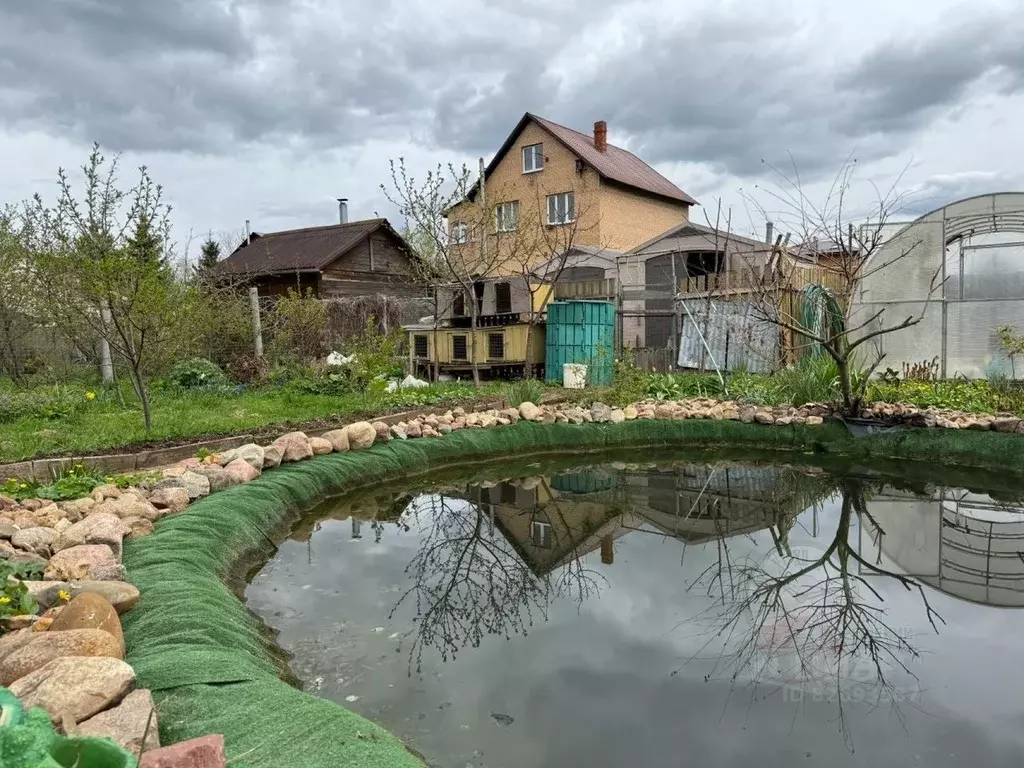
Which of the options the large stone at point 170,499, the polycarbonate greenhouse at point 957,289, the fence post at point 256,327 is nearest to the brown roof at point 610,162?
the fence post at point 256,327

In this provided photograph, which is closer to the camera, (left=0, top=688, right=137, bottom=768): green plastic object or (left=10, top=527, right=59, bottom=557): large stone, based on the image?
(left=0, top=688, right=137, bottom=768): green plastic object

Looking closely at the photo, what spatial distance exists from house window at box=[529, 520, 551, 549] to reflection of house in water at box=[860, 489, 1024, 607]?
7.08 ft

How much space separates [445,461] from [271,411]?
2.42m

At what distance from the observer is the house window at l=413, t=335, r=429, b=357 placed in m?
13.2

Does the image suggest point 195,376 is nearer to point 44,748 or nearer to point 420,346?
point 420,346

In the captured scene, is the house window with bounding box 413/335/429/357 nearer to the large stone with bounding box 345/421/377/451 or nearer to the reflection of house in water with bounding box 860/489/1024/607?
the large stone with bounding box 345/421/377/451

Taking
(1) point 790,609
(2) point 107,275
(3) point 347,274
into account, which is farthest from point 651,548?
(3) point 347,274

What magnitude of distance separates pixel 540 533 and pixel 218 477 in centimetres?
241

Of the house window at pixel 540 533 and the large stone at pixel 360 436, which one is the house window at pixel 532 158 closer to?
the large stone at pixel 360 436

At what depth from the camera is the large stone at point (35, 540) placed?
3.24m

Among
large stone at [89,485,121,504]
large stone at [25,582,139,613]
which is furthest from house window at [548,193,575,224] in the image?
large stone at [25,582,139,613]

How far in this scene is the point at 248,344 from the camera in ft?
38.4

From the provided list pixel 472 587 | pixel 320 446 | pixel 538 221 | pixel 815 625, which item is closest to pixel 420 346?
pixel 538 221

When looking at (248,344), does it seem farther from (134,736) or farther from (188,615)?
(134,736)
